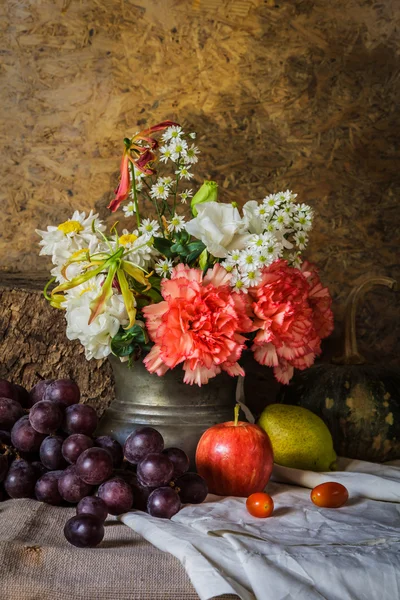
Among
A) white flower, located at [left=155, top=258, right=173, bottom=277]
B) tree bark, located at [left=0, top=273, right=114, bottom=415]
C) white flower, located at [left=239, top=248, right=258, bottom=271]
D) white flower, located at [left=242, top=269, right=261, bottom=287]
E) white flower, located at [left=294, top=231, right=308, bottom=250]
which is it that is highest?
white flower, located at [left=294, top=231, right=308, bottom=250]

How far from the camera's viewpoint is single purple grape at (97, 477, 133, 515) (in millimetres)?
1023

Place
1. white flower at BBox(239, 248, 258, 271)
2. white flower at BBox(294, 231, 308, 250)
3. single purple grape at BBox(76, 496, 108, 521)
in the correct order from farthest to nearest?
white flower at BBox(294, 231, 308, 250), white flower at BBox(239, 248, 258, 271), single purple grape at BBox(76, 496, 108, 521)

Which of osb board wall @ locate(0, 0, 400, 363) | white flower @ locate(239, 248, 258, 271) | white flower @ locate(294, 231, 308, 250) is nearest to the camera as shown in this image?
white flower @ locate(239, 248, 258, 271)

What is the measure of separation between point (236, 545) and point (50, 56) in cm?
146

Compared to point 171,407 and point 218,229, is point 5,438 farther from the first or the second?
point 218,229

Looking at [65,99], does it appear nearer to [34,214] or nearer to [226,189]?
[34,214]

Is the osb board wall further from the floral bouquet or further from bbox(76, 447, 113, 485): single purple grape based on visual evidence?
bbox(76, 447, 113, 485): single purple grape

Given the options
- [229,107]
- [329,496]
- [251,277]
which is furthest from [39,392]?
[229,107]

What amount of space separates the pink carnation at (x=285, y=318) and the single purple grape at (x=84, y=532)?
48cm

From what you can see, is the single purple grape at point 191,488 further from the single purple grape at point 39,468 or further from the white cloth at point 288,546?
the single purple grape at point 39,468

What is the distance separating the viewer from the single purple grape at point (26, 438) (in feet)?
3.71

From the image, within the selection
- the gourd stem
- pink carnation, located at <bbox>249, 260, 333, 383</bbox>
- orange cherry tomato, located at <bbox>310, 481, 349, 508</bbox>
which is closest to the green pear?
pink carnation, located at <bbox>249, 260, 333, 383</bbox>

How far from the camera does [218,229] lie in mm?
1178

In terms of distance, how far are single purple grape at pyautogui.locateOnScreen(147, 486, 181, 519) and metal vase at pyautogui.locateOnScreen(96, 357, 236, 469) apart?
0.21 metres
